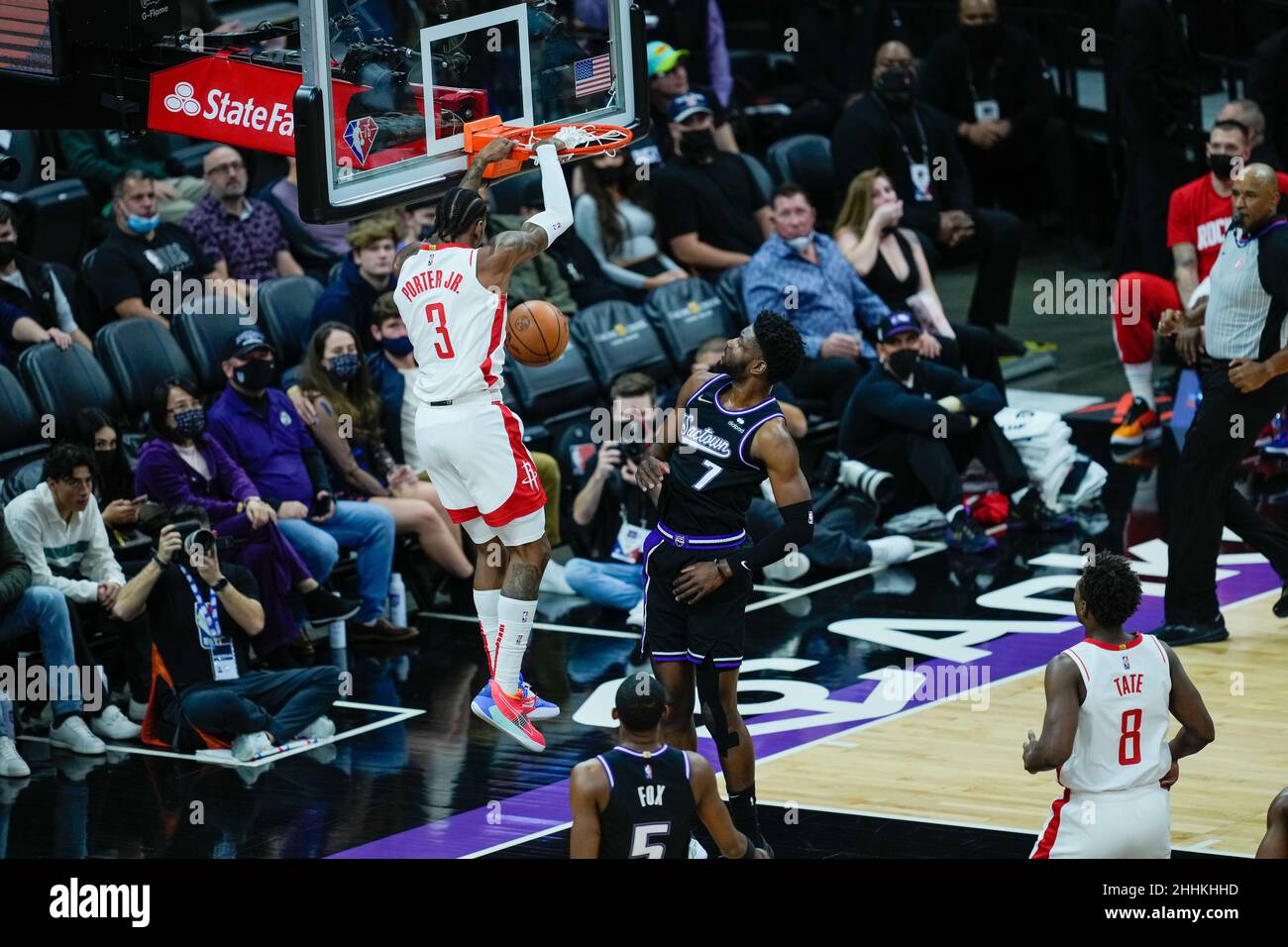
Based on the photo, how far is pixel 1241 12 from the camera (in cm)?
1702

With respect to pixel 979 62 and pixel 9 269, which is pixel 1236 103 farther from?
pixel 9 269

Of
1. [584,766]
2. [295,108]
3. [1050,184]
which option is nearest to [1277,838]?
[584,766]

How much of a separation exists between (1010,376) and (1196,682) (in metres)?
5.97

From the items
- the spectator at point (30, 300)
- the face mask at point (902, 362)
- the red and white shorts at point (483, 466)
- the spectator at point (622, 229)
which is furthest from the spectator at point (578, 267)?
the red and white shorts at point (483, 466)

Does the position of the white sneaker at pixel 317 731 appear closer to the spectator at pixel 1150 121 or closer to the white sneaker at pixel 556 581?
the white sneaker at pixel 556 581

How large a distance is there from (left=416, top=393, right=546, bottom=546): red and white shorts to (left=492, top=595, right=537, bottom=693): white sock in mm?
256

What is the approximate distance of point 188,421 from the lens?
1061cm

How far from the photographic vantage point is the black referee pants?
10.1 metres

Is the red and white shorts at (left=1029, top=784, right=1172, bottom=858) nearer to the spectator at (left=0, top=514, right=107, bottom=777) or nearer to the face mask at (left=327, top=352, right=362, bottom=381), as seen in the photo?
the spectator at (left=0, top=514, right=107, bottom=777)

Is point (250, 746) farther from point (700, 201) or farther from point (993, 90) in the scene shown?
point (993, 90)

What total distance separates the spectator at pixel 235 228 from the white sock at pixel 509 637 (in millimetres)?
4702

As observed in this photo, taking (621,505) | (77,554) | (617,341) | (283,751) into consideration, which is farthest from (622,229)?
(283,751)

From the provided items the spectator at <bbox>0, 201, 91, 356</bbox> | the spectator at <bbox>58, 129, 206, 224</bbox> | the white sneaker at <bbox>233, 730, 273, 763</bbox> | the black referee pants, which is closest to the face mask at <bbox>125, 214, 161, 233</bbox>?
the spectator at <bbox>0, 201, 91, 356</bbox>

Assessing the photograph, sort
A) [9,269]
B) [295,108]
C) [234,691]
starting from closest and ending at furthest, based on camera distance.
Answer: [295,108]
[234,691]
[9,269]
